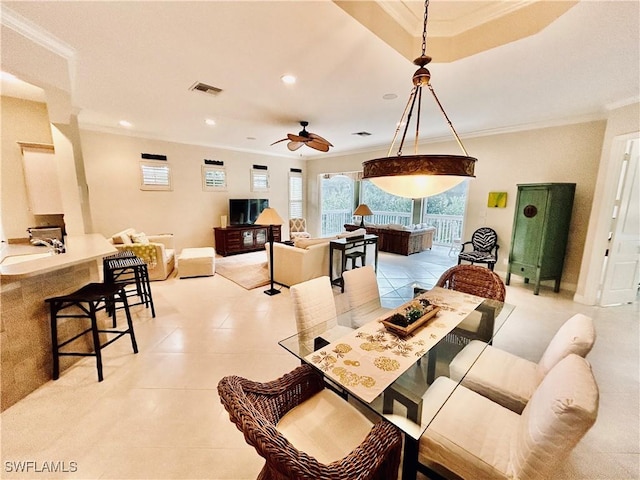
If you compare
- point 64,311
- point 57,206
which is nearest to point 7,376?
point 64,311

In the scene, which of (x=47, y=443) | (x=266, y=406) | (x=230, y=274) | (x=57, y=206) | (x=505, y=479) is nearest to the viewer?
(x=505, y=479)

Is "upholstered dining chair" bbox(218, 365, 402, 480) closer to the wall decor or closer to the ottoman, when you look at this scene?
the ottoman

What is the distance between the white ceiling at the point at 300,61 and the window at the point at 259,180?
3.19 meters

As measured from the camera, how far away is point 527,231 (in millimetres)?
4074

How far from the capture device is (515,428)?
46.7 inches

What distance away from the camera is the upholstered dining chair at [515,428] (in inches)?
31.8

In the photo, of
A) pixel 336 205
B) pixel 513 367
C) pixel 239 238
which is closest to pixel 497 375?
pixel 513 367

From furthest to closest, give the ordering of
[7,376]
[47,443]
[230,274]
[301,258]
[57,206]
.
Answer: [230,274]
[301,258]
[57,206]
[7,376]
[47,443]

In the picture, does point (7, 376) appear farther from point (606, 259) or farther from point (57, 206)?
point (606, 259)

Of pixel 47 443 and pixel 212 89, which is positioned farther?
pixel 212 89

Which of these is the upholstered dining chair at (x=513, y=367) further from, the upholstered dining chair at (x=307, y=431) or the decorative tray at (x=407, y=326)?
the upholstered dining chair at (x=307, y=431)

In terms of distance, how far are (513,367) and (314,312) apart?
1.32 meters

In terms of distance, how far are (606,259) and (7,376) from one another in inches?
258

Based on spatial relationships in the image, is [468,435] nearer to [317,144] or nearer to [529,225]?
[317,144]
